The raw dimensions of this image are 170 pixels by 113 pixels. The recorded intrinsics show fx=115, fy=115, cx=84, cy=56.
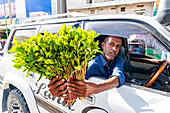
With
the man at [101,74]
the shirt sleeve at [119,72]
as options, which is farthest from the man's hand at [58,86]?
the shirt sleeve at [119,72]

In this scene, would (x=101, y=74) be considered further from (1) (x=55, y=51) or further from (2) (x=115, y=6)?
(2) (x=115, y=6)

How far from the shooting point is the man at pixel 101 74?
96 centimetres

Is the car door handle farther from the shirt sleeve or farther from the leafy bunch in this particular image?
the leafy bunch

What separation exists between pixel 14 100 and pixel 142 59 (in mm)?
2902

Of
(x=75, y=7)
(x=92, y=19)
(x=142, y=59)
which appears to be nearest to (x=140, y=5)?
(x=75, y=7)

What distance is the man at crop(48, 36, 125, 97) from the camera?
959 millimetres

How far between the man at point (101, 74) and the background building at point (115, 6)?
1881cm

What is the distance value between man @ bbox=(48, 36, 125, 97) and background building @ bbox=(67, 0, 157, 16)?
18809 millimetres

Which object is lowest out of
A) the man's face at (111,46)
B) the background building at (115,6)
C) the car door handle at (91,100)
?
the car door handle at (91,100)

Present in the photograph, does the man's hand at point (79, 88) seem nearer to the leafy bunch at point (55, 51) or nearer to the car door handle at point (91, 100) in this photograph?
the leafy bunch at point (55, 51)

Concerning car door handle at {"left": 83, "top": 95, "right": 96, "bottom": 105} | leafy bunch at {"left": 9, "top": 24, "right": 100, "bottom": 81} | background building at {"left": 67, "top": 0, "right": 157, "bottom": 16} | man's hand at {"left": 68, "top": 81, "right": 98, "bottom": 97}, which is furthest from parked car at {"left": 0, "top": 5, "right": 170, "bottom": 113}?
background building at {"left": 67, "top": 0, "right": 157, "bottom": 16}

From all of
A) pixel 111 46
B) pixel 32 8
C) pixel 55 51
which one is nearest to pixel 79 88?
pixel 55 51

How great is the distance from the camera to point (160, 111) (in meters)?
1.06

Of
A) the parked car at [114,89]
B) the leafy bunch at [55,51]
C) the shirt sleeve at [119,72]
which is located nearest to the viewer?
the leafy bunch at [55,51]
